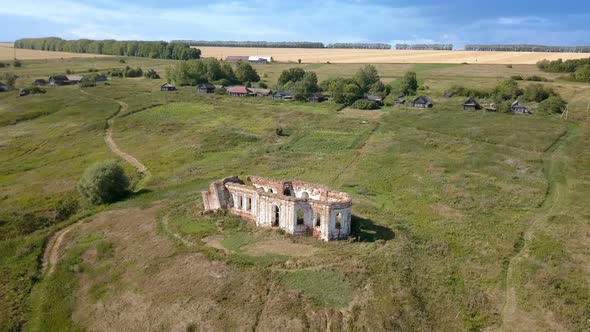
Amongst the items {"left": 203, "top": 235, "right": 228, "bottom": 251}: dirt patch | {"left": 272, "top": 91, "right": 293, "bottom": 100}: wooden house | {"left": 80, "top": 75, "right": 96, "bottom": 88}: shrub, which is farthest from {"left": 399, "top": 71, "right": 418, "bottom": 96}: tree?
{"left": 203, "top": 235, "right": 228, "bottom": 251}: dirt patch

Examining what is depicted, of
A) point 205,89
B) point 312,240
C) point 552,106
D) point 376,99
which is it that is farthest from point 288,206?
point 205,89

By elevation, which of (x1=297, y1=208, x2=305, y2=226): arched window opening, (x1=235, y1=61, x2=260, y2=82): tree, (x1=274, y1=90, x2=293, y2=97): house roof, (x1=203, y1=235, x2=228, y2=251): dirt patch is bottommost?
(x1=203, y1=235, x2=228, y2=251): dirt patch

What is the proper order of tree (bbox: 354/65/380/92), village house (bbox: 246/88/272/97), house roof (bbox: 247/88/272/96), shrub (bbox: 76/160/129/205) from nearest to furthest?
shrub (bbox: 76/160/129/205)
village house (bbox: 246/88/272/97)
house roof (bbox: 247/88/272/96)
tree (bbox: 354/65/380/92)

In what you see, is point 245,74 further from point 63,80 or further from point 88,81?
point 63,80

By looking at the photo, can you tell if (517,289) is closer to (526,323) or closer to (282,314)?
(526,323)

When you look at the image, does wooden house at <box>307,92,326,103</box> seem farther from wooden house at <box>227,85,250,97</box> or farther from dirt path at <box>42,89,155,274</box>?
dirt path at <box>42,89,155,274</box>

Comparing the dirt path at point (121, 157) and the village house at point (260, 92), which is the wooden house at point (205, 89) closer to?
the village house at point (260, 92)

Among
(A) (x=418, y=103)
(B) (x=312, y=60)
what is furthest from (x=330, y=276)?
(B) (x=312, y=60)

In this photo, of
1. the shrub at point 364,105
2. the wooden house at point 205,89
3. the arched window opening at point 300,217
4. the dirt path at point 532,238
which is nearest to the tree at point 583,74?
the shrub at point 364,105
